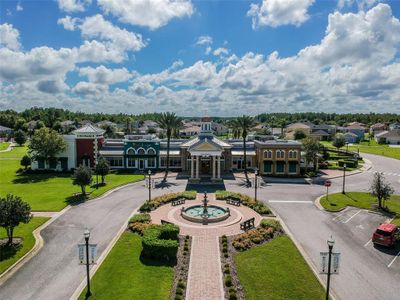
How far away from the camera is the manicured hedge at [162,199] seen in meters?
37.6

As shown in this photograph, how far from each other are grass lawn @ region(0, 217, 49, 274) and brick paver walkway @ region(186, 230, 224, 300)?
14.0 m

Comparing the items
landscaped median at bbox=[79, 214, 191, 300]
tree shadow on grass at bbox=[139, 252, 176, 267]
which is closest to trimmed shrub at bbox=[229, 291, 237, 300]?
landscaped median at bbox=[79, 214, 191, 300]

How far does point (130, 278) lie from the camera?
832 inches

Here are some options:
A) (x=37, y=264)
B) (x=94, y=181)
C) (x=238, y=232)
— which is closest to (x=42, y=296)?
(x=37, y=264)

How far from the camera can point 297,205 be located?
132 feet

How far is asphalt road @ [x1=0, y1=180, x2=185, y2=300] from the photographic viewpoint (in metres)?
20.5

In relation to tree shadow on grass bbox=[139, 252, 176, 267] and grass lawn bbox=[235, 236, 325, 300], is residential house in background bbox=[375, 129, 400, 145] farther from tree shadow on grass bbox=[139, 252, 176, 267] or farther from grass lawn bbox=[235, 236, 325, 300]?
tree shadow on grass bbox=[139, 252, 176, 267]

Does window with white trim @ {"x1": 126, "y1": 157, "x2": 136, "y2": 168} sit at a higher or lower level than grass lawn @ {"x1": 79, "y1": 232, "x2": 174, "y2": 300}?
higher

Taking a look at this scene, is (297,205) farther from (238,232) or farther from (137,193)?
(137,193)

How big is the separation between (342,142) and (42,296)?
3375 inches

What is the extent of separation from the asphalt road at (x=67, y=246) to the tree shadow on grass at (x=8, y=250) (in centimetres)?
191

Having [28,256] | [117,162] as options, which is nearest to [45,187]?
[117,162]

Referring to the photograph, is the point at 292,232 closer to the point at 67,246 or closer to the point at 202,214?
the point at 202,214

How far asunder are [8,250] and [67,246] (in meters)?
4.56
